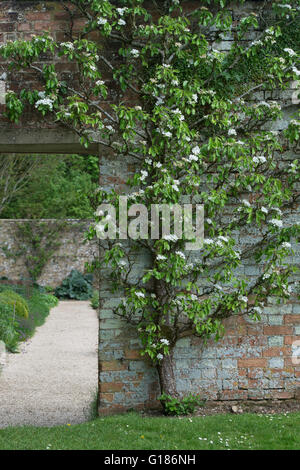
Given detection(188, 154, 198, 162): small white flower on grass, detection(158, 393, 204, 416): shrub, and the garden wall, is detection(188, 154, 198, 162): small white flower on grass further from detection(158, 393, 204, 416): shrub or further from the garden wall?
detection(158, 393, 204, 416): shrub

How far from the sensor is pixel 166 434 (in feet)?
12.9

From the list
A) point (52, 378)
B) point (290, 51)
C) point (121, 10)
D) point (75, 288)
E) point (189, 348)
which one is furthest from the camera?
point (75, 288)

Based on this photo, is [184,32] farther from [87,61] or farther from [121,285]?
[121,285]

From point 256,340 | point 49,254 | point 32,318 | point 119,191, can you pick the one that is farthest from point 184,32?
point 49,254

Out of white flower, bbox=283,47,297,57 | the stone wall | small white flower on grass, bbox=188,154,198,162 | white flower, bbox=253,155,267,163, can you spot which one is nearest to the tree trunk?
small white flower on grass, bbox=188,154,198,162

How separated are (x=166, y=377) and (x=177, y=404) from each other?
24cm

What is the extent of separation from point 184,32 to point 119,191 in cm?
147

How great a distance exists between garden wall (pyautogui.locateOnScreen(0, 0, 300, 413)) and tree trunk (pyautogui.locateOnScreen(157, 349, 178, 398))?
0.11 meters

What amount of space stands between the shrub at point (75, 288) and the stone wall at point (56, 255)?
37cm

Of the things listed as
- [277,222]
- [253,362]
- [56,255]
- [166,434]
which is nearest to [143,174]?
[277,222]

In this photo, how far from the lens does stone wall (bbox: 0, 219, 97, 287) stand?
15.8m

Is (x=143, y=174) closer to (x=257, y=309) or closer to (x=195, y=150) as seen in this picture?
(x=195, y=150)

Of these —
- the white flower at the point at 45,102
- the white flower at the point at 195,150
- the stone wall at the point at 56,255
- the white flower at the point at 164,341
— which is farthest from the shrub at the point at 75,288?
the white flower at the point at 195,150

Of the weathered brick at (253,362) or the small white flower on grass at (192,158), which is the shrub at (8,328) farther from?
the small white flower on grass at (192,158)
